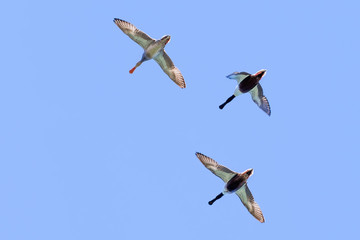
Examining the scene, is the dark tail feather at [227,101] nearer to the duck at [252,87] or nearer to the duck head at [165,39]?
the duck at [252,87]

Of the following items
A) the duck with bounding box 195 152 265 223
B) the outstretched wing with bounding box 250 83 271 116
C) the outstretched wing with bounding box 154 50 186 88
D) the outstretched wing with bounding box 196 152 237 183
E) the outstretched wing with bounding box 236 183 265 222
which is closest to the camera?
the duck with bounding box 195 152 265 223

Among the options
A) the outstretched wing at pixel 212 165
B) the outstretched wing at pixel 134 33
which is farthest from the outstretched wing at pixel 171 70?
the outstretched wing at pixel 212 165

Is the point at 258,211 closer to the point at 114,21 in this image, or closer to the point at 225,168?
the point at 225,168

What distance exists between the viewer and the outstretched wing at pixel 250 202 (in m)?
35.2

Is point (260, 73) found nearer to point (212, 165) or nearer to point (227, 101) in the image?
point (227, 101)

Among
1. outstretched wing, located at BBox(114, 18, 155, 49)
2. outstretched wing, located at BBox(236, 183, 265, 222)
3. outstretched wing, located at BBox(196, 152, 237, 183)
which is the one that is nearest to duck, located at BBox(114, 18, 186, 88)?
outstretched wing, located at BBox(114, 18, 155, 49)

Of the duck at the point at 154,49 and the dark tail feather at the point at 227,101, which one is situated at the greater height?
the duck at the point at 154,49

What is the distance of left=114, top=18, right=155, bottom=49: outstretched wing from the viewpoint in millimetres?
35000

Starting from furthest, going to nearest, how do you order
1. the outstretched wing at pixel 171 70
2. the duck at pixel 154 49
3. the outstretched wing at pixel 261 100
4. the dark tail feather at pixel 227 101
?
the dark tail feather at pixel 227 101 < the outstretched wing at pixel 261 100 < the outstretched wing at pixel 171 70 < the duck at pixel 154 49

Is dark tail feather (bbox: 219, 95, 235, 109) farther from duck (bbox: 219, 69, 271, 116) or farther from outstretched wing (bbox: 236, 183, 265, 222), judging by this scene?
outstretched wing (bbox: 236, 183, 265, 222)

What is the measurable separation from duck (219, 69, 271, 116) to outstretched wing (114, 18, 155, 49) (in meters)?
4.07

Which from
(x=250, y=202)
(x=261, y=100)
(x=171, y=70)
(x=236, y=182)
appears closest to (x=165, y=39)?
(x=171, y=70)

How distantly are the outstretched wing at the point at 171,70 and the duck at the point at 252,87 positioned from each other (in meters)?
2.51

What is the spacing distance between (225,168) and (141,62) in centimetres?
639
